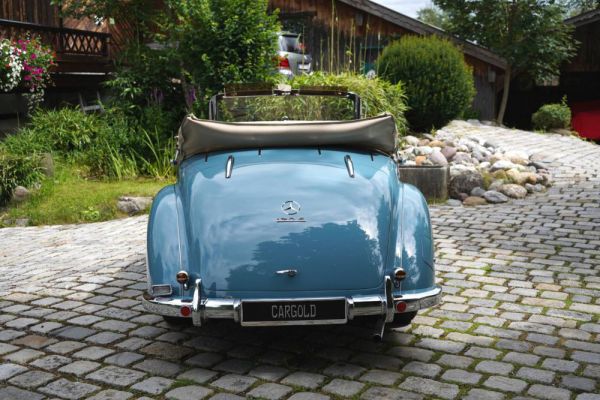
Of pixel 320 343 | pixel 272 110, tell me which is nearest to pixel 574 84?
pixel 272 110

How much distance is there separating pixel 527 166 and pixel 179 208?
25.9 feet

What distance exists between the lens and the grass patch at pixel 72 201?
8594 millimetres

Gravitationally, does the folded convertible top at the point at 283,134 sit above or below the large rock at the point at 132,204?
above

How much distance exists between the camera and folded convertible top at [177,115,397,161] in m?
4.40

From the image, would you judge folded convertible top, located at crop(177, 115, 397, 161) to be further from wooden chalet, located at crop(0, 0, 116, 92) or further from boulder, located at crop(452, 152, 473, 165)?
wooden chalet, located at crop(0, 0, 116, 92)

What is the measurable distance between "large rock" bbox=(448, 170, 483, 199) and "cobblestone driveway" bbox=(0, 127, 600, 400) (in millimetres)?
2605

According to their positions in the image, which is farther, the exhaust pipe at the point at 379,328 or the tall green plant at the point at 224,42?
the tall green plant at the point at 224,42

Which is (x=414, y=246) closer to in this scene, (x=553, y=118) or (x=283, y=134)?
(x=283, y=134)

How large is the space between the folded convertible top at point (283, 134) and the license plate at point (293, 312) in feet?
3.86

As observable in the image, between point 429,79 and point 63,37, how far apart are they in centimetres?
807

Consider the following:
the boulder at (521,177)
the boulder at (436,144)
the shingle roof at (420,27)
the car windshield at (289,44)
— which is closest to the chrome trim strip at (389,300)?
the boulder at (521,177)

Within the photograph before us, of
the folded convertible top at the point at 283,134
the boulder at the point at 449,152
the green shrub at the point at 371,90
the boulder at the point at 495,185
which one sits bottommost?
the boulder at the point at 495,185

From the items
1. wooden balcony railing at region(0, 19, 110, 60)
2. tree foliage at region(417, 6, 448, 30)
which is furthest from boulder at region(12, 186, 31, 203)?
tree foliage at region(417, 6, 448, 30)

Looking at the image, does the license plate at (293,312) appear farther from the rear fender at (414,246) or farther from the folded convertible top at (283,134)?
the folded convertible top at (283,134)
